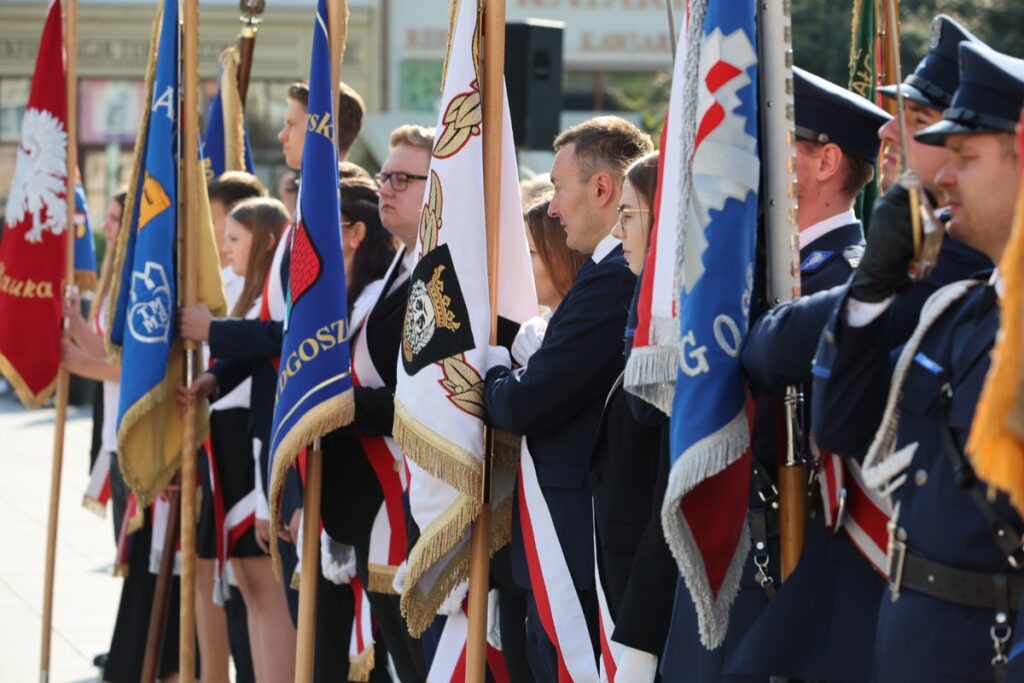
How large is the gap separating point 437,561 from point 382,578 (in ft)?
2.08

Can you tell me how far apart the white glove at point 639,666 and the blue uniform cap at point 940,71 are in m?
1.32

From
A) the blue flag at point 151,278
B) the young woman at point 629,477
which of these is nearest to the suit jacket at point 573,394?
the young woman at point 629,477

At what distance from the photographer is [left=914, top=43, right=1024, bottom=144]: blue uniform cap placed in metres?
2.65

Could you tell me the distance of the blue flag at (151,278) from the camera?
5844 mm

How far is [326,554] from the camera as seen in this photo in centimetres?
547

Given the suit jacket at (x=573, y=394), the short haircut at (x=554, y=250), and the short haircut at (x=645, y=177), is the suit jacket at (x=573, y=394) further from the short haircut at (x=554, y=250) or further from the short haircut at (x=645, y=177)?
the short haircut at (x=554, y=250)

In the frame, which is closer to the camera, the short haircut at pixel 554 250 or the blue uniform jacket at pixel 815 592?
the blue uniform jacket at pixel 815 592

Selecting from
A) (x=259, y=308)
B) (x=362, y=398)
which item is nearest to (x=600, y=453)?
(x=362, y=398)

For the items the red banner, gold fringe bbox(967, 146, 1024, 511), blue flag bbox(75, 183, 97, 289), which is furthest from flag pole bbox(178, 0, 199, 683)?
gold fringe bbox(967, 146, 1024, 511)

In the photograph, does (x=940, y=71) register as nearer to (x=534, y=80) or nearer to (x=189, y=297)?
(x=189, y=297)

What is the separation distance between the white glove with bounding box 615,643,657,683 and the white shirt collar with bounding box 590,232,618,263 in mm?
978

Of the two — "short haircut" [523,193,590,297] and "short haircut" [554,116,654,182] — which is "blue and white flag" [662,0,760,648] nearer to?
"short haircut" [554,116,654,182]

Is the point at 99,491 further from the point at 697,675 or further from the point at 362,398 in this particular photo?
the point at 697,675

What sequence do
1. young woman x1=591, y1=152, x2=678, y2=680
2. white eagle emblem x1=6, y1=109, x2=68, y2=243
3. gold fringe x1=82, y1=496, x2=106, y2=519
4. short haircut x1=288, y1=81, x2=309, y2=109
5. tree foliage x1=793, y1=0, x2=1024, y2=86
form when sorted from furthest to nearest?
1. tree foliage x1=793, y1=0, x2=1024, y2=86
2. gold fringe x1=82, y1=496, x2=106, y2=519
3. white eagle emblem x1=6, y1=109, x2=68, y2=243
4. short haircut x1=288, y1=81, x2=309, y2=109
5. young woman x1=591, y1=152, x2=678, y2=680
